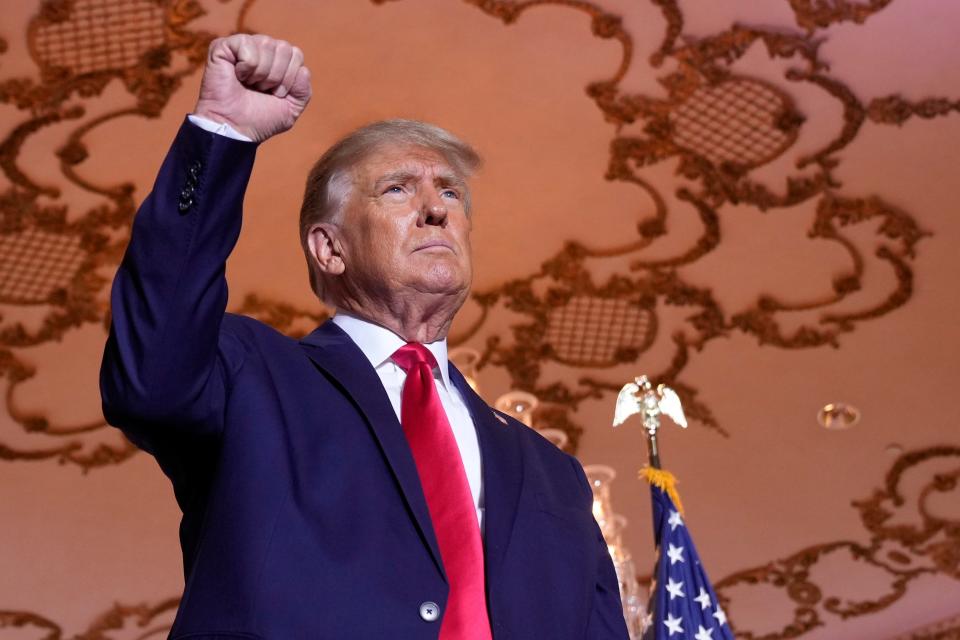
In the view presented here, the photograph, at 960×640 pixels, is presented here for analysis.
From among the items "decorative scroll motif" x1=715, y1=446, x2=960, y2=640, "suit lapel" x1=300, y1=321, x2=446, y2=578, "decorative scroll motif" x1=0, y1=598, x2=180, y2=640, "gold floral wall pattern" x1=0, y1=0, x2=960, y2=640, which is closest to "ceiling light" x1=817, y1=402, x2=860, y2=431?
"gold floral wall pattern" x1=0, y1=0, x2=960, y2=640

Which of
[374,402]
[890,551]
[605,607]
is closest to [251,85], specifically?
[374,402]

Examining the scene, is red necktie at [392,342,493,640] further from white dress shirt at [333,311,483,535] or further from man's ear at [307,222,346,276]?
man's ear at [307,222,346,276]

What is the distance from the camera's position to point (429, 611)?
4.96 feet

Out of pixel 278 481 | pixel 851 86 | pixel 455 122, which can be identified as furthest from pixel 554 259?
pixel 278 481

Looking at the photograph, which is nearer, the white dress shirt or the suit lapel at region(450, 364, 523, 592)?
the suit lapel at region(450, 364, 523, 592)

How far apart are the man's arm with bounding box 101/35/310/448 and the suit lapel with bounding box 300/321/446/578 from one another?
0.70 ft

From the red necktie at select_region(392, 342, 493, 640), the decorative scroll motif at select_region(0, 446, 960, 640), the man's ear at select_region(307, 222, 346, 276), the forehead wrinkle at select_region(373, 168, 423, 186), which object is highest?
the forehead wrinkle at select_region(373, 168, 423, 186)

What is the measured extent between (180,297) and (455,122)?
3.61 m

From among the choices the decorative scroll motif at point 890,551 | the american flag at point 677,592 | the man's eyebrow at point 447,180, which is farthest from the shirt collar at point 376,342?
the decorative scroll motif at point 890,551

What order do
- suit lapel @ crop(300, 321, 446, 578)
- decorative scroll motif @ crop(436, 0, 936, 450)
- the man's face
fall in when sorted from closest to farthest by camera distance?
suit lapel @ crop(300, 321, 446, 578)
the man's face
decorative scroll motif @ crop(436, 0, 936, 450)

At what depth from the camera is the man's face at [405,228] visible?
1.92 metres

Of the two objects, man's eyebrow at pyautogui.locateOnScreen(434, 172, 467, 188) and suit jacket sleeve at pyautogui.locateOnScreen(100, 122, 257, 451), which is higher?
man's eyebrow at pyautogui.locateOnScreen(434, 172, 467, 188)

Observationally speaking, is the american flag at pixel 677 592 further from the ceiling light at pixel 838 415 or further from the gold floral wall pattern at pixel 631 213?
the ceiling light at pixel 838 415

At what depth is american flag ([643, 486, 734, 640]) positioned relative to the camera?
111 inches
